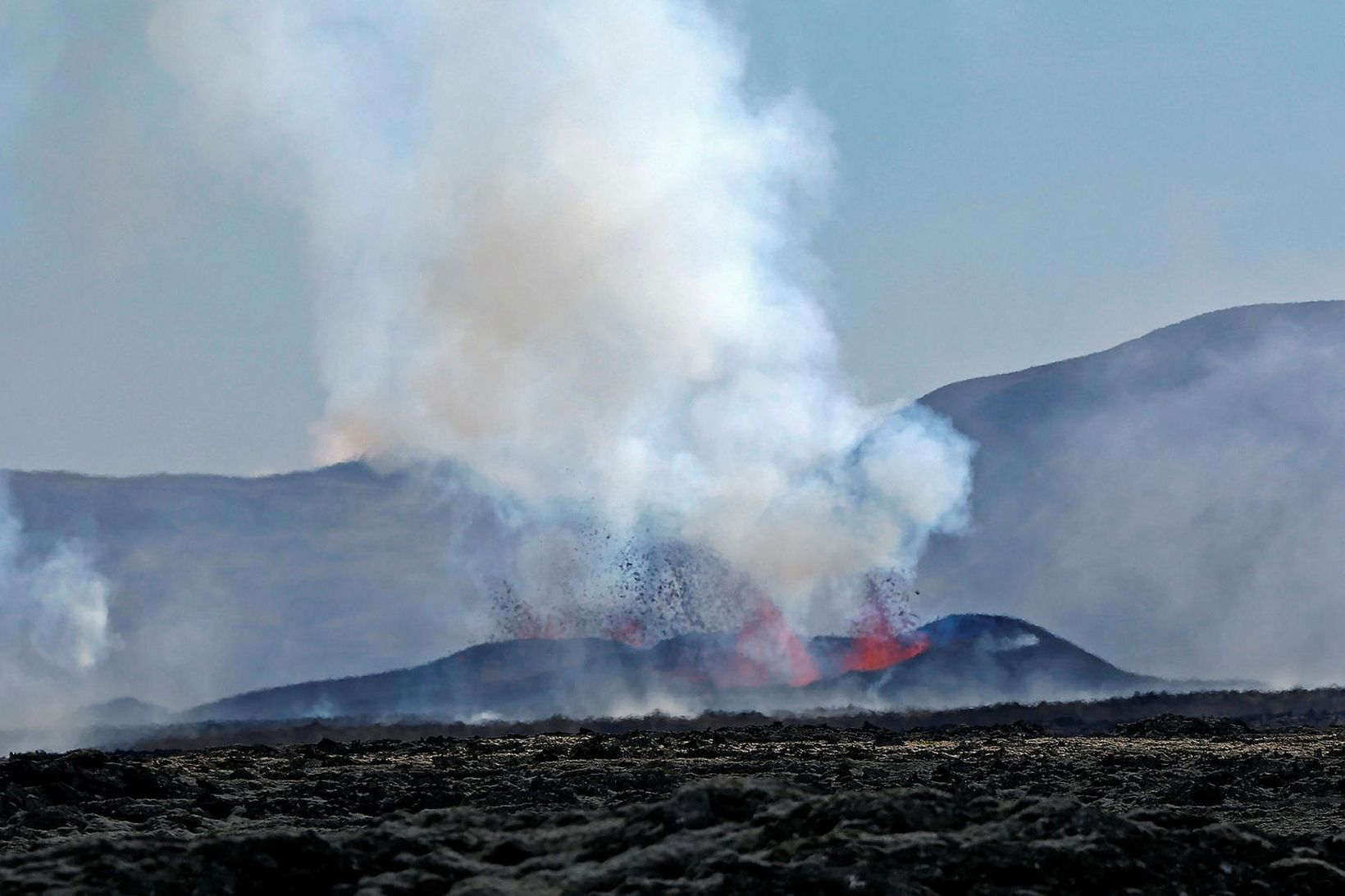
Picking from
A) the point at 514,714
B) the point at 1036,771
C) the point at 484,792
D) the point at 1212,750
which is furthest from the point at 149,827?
the point at 514,714

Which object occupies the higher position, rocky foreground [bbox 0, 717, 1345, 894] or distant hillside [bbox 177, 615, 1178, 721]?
distant hillside [bbox 177, 615, 1178, 721]

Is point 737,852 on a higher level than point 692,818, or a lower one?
lower

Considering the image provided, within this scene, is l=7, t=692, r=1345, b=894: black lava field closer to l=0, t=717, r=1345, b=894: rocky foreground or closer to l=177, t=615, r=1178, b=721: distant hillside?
l=0, t=717, r=1345, b=894: rocky foreground

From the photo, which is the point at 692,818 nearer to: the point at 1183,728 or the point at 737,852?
the point at 737,852

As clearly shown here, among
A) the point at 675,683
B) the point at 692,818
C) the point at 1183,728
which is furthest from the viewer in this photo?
the point at 675,683

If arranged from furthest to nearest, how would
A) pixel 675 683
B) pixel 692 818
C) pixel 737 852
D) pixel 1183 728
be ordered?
pixel 675 683 < pixel 1183 728 < pixel 692 818 < pixel 737 852

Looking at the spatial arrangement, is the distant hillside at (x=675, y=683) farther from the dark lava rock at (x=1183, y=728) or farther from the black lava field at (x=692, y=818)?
the black lava field at (x=692, y=818)

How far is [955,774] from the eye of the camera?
127 ft

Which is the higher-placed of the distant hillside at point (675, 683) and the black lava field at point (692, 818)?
the distant hillside at point (675, 683)

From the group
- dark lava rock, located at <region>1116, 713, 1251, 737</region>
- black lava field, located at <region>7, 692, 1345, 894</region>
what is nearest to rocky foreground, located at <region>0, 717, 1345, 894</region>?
black lava field, located at <region>7, 692, 1345, 894</region>

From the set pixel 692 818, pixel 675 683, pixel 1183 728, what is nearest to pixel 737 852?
pixel 692 818

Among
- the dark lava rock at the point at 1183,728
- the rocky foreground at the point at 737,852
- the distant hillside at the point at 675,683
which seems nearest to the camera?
the rocky foreground at the point at 737,852

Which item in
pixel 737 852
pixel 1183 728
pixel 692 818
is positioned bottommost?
pixel 737 852

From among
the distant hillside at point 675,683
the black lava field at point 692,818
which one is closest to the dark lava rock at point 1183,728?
the black lava field at point 692,818
